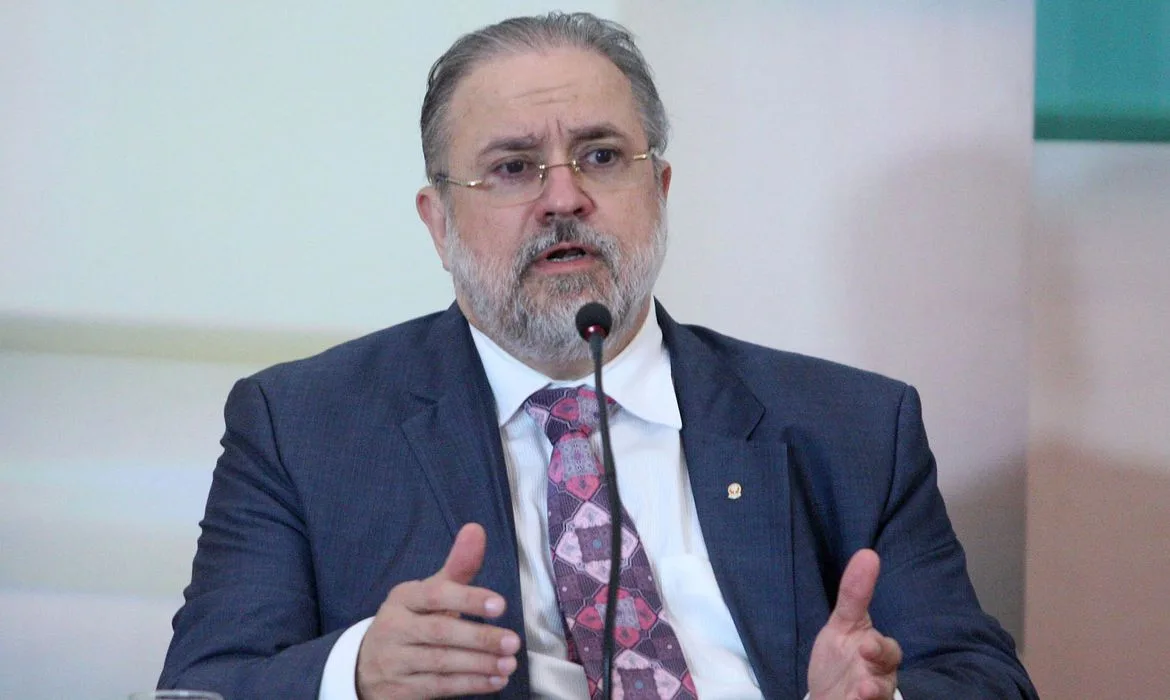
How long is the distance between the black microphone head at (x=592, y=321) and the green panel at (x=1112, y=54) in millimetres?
1282

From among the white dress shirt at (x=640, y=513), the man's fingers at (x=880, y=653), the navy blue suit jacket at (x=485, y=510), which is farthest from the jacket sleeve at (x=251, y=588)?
the man's fingers at (x=880, y=653)

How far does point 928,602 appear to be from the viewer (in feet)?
6.86

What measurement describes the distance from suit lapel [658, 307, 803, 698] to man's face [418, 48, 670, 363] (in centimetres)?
20

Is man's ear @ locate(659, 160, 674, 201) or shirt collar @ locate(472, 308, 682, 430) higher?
man's ear @ locate(659, 160, 674, 201)

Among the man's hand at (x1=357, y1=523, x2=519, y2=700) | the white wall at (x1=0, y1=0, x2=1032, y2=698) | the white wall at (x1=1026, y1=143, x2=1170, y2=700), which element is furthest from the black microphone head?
the white wall at (x1=1026, y1=143, x2=1170, y2=700)

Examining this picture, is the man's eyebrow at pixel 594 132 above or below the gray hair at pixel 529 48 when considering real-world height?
below

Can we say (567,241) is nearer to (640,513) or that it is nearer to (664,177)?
(664,177)

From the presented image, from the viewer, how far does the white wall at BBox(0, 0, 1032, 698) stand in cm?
270

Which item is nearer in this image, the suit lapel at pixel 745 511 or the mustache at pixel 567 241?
the suit lapel at pixel 745 511

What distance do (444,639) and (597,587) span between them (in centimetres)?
44

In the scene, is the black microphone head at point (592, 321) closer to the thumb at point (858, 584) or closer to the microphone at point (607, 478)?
the microphone at point (607, 478)

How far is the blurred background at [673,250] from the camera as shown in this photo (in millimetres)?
2703

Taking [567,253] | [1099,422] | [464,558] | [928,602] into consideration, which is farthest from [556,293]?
[1099,422]

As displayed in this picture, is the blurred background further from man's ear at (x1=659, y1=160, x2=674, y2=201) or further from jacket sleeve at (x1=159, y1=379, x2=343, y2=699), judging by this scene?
jacket sleeve at (x1=159, y1=379, x2=343, y2=699)
